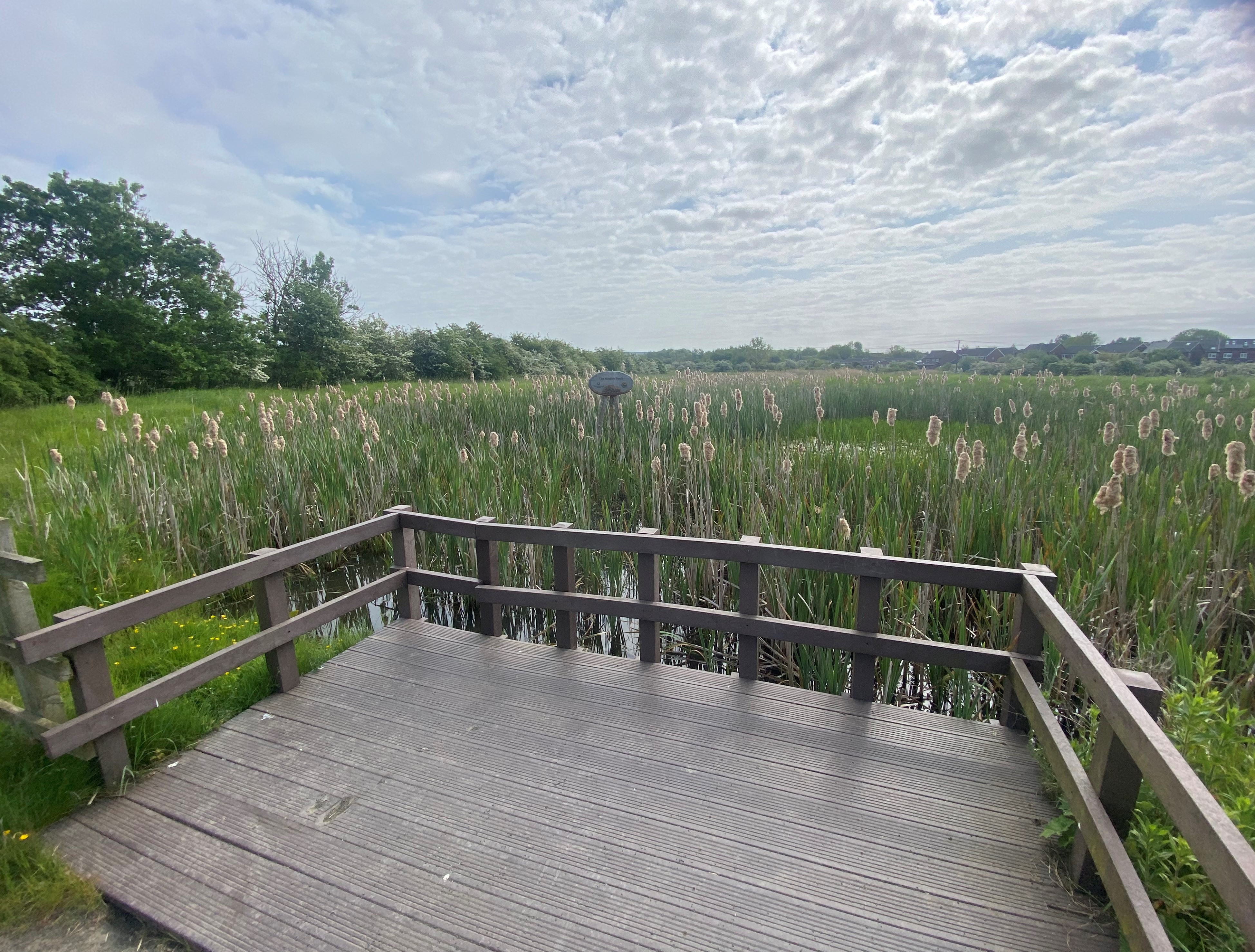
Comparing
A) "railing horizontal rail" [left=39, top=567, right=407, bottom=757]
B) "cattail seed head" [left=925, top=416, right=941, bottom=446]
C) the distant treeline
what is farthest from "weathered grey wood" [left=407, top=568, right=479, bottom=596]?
the distant treeline

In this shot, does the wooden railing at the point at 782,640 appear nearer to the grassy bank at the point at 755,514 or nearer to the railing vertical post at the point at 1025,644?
the railing vertical post at the point at 1025,644

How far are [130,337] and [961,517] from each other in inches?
1024

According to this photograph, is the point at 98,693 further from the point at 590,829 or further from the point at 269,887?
the point at 590,829

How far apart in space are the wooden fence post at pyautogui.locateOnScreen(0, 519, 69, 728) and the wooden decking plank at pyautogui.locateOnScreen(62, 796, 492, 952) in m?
0.46

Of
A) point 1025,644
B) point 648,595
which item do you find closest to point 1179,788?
point 1025,644

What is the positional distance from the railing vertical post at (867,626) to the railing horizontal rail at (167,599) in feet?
9.00

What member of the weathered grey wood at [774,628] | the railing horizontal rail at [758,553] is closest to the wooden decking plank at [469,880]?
the weathered grey wood at [774,628]

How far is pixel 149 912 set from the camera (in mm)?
1725

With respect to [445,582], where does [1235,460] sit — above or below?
above

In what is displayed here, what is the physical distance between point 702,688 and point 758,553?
773 mm

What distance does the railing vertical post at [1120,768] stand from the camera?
5.08 feet

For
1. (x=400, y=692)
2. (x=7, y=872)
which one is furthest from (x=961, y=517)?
(x=7, y=872)

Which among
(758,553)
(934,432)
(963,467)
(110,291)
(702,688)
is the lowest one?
(702,688)

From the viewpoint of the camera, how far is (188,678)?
101 inches
